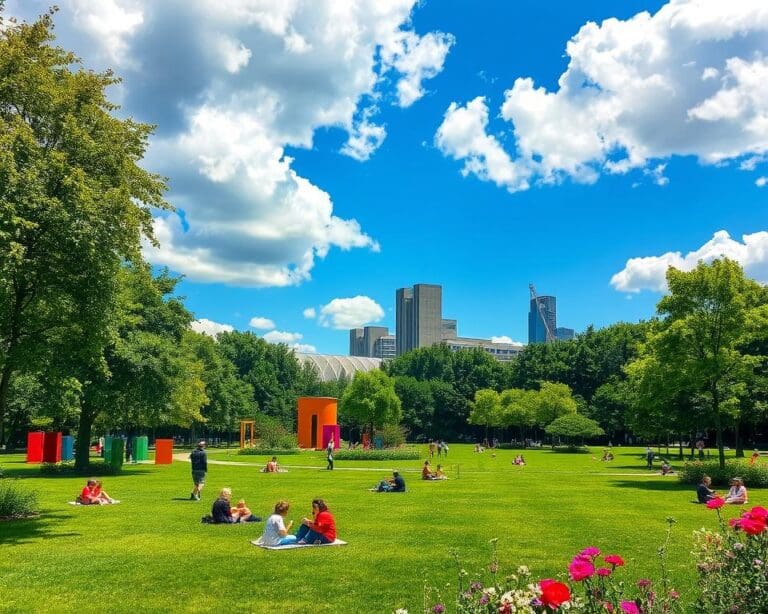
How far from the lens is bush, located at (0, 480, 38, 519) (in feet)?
55.0

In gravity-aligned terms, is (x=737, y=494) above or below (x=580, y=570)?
below

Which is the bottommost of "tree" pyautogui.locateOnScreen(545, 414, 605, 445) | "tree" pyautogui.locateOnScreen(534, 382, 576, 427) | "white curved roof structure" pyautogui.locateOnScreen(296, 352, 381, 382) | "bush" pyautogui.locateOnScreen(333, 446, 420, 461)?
"bush" pyautogui.locateOnScreen(333, 446, 420, 461)

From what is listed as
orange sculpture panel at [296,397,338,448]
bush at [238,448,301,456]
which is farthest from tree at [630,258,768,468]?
orange sculpture panel at [296,397,338,448]

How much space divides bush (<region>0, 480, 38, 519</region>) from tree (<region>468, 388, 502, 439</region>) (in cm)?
6592

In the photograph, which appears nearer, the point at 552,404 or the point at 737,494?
the point at 737,494

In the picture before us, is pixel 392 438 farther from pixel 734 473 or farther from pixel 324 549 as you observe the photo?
pixel 324 549

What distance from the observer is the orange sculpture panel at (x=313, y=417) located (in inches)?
2606

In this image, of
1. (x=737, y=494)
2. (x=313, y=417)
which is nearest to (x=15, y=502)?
(x=737, y=494)

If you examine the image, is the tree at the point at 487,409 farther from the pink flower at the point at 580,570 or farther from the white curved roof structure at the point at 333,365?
the white curved roof structure at the point at 333,365

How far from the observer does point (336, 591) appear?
927 centimetres

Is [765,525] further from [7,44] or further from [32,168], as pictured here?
[7,44]

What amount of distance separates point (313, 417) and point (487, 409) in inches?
978

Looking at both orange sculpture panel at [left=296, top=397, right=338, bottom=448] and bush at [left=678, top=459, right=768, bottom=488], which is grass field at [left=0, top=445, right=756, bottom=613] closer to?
bush at [left=678, top=459, right=768, bottom=488]

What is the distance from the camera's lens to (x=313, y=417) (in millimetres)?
66625
